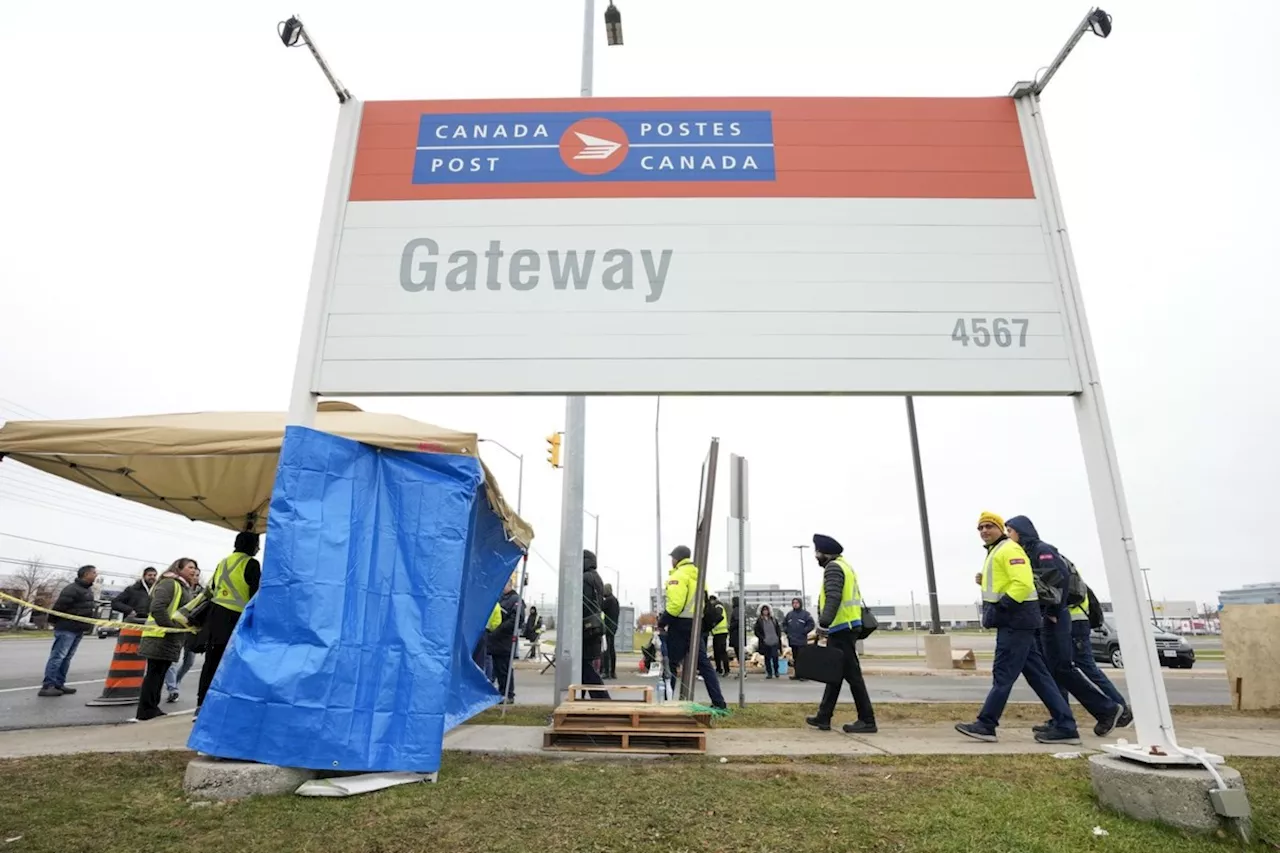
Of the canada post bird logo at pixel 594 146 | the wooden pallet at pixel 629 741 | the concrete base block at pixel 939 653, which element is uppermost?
the canada post bird logo at pixel 594 146

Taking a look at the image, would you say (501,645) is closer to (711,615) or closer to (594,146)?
(711,615)

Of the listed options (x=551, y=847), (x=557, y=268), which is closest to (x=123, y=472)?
(x=557, y=268)

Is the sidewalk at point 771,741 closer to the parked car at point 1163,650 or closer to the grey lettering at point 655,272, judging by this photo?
the grey lettering at point 655,272

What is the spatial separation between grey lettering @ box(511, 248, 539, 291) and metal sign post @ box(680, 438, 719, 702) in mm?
2971

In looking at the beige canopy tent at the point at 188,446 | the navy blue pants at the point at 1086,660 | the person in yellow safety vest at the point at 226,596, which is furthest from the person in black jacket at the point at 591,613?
the navy blue pants at the point at 1086,660

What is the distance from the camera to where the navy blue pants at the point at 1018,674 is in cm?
553

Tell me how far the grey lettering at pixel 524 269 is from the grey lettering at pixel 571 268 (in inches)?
4.8

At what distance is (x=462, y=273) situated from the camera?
4766 millimetres

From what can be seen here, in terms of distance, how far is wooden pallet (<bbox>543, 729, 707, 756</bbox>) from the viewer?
4.97 metres

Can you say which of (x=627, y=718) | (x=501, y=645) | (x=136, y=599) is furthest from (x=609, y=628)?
(x=136, y=599)

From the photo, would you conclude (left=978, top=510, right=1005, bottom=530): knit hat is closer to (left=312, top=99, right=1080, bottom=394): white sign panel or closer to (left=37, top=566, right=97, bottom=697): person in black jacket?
(left=312, top=99, right=1080, bottom=394): white sign panel

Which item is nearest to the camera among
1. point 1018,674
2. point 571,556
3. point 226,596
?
point 1018,674

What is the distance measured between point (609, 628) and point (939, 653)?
29.5 feet

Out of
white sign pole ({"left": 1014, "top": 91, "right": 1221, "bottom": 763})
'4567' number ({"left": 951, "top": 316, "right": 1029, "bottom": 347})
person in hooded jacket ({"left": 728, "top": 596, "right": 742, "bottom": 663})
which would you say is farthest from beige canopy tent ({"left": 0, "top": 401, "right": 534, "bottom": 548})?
person in hooded jacket ({"left": 728, "top": 596, "right": 742, "bottom": 663})
